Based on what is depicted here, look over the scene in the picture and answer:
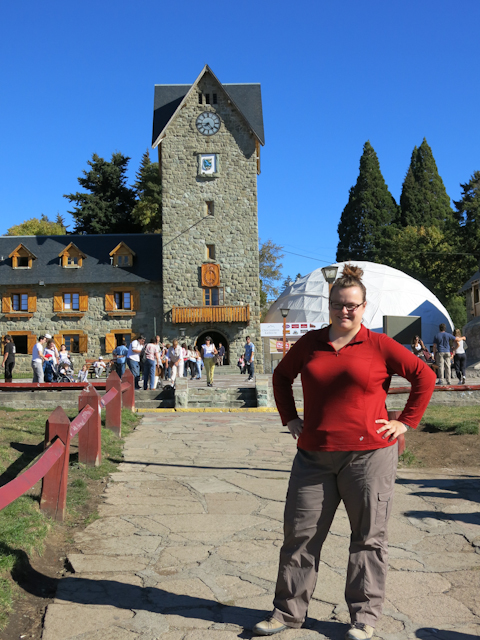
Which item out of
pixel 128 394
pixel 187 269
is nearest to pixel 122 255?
pixel 187 269

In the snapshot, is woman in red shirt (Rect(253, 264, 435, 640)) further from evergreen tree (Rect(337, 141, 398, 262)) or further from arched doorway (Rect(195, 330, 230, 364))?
evergreen tree (Rect(337, 141, 398, 262))

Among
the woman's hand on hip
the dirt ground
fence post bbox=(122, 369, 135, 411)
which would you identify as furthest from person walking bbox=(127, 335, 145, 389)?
the woman's hand on hip

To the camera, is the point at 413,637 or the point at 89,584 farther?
the point at 89,584

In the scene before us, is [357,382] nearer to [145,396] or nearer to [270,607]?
[270,607]

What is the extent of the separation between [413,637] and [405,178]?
6516 centimetres

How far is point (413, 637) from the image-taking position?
334 centimetres

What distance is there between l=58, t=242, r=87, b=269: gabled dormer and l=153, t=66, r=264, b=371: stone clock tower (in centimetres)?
662

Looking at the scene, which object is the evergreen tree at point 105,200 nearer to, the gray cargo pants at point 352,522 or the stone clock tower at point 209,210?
the stone clock tower at point 209,210

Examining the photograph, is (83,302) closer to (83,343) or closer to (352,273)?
(83,343)

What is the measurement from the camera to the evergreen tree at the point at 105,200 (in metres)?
54.5

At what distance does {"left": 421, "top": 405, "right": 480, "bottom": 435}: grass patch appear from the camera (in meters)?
9.83

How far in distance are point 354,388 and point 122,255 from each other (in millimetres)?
39720

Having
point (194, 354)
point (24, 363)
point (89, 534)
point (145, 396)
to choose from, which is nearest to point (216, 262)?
point (194, 354)

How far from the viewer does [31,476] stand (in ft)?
14.0
